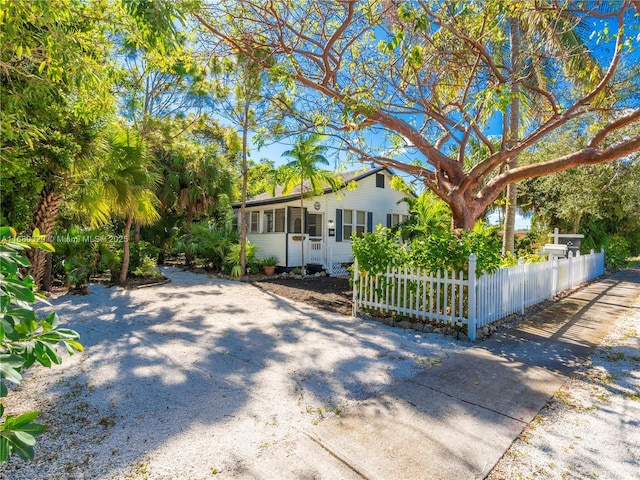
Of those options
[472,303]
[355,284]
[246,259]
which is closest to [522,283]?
[472,303]

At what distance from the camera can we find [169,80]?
44.3 ft

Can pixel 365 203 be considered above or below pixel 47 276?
above

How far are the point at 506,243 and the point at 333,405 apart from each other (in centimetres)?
745

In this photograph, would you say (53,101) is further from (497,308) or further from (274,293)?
(497,308)

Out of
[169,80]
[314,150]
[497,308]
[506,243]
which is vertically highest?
[169,80]

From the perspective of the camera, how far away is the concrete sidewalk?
2387mm

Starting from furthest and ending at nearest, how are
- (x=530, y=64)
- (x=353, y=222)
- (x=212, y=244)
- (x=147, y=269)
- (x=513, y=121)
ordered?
(x=353, y=222)
(x=212, y=244)
(x=147, y=269)
(x=513, y=121)
(x=530, y=64)

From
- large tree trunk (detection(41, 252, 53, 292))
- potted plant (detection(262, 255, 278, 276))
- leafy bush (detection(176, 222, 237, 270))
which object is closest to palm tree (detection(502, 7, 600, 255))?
potted plant (detection(262, 255, 278, 276))

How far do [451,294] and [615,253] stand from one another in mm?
17688

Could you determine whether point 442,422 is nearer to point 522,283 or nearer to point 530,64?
point 522,283

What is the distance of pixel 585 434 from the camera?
2.82m

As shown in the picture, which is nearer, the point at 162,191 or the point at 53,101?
the point at 53,101

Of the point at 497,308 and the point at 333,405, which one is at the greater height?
the point at 497,308

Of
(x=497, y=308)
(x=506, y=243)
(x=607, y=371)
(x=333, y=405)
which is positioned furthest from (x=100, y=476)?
(x=506, y=243)
